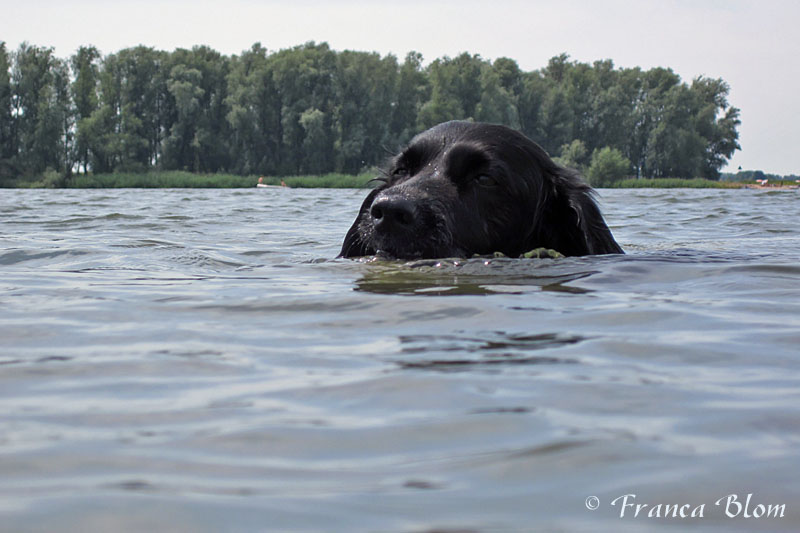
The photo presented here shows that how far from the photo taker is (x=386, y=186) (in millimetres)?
5734

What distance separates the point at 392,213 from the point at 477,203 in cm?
74

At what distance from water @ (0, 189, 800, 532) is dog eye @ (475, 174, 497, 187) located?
991mm

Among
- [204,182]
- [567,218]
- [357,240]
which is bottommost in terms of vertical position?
[357,240]

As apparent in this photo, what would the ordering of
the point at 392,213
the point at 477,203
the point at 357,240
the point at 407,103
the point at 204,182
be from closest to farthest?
the point at 392,213, the point at 477,203, the point at 357,240, the point at 204,182, the point at 407,103

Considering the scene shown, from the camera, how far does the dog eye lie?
5.21m

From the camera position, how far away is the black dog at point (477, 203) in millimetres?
4785

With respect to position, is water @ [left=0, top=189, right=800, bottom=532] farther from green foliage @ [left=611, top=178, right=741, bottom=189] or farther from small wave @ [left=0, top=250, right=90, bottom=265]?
green foliage @ [left=611, top=178, right=741, bottom=189]

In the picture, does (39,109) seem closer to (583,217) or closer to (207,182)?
(207,182)

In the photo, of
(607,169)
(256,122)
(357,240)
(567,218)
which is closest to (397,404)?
(357,240)

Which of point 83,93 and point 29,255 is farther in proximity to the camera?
point 83,93

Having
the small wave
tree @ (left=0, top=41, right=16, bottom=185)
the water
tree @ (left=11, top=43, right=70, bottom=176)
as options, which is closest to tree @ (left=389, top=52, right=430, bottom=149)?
tree @ (left=11, top=43, right=70, bottom=176)

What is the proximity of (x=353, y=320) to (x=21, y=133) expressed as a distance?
72.8 meters

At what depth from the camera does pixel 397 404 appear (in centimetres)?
207

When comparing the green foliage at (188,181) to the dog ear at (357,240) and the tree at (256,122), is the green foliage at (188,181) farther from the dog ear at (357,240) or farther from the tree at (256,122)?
the dog ear at (357,240)
